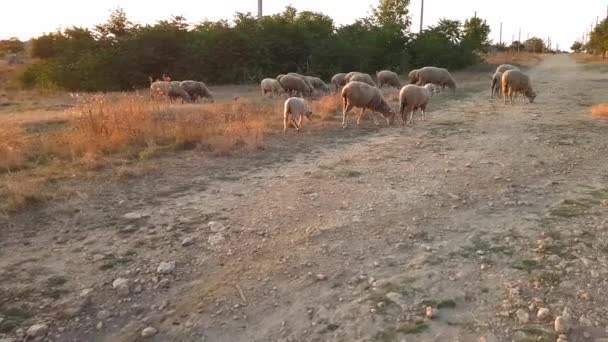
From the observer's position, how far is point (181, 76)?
29.5 m

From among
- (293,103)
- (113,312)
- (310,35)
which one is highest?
(310,35)

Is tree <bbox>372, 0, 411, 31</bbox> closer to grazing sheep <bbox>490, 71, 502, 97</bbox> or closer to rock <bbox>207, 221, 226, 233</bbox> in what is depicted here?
grazing sheep <bbox>490, 71, 502, 97</bbox>

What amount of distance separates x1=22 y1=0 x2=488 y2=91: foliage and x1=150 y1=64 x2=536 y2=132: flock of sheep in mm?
7958

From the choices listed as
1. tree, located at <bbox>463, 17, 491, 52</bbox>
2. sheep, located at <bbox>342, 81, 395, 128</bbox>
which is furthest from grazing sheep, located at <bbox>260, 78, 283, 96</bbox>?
tree, located at <bbox>463, 17, 491, 52</bbox>

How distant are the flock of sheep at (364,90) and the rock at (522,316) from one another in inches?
323

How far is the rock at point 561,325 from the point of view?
10.5ft

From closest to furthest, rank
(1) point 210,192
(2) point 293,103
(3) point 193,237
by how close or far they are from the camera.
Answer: (3) point 193,237 → (1) point 210,192 → (2) point 293,103

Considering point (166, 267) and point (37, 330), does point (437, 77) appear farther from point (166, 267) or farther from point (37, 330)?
point (37, 330)

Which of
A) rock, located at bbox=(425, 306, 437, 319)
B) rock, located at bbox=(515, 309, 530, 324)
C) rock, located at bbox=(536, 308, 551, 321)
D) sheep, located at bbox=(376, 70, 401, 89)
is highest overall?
sheep, located at bbox=(376, 70, 401, 89)

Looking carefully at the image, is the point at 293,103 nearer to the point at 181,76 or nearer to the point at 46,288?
the point at 46,288

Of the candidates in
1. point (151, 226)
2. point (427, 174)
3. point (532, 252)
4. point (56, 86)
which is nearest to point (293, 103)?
point (427, 174)

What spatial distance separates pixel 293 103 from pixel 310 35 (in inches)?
838

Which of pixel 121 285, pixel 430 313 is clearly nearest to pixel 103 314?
pixel 121 285

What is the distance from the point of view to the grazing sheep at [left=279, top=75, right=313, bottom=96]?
20.7m
